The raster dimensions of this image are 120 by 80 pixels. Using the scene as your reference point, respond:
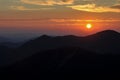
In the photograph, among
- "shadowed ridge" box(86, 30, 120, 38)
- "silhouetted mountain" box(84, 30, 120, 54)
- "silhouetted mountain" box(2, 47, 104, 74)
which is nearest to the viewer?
"silhouetted mountain" box(2, 47, 104, 74)

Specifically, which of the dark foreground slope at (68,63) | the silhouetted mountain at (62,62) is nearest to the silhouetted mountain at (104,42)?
the silhouetted mountain at (62,62)

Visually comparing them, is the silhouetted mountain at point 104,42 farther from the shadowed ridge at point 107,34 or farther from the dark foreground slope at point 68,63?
the dark foreground slope at point 68,63

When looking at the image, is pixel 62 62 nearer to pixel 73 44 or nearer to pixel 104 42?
pixel 73 44

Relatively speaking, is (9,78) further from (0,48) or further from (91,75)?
(0,48)

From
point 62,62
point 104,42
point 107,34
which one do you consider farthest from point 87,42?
point 62,62

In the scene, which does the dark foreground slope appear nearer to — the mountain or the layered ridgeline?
the layered ridgeline

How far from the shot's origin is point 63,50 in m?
83.2

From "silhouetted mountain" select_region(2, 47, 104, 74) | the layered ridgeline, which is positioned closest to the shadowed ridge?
the layered ridgeline

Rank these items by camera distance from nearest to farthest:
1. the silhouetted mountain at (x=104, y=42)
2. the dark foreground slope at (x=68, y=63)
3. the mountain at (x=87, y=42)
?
1. the dark foreground slope at (x=68, y=63)
2. the silhouetted mountain at (x=104, y=42)
3. the mountain at (x=87, y=42)

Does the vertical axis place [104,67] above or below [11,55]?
above

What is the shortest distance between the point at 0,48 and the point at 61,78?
8742 cm

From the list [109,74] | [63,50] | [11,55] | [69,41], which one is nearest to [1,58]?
[11,55]

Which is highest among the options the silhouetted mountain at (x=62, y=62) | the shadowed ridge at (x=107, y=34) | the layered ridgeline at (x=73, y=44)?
the silhouetted mountain at (x=62, y=62)

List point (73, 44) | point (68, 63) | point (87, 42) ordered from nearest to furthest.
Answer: point (68, 63) < point (73, 44) < point (87, 42)
